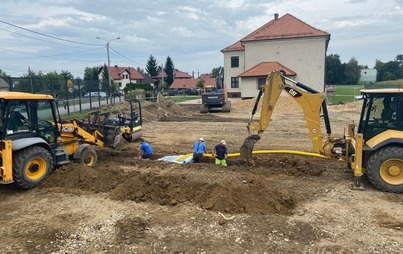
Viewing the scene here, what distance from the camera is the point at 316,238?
17.8 feet

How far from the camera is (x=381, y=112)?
306 inches

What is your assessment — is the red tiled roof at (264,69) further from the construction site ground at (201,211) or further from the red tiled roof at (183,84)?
the red tiled roof at (183,84)

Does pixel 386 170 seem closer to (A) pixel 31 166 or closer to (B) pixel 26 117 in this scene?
(A) pixel 31 166

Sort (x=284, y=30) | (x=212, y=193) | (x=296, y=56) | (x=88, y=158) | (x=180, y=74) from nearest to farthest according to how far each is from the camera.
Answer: (x=212, y=193) → (x=88, y=158) → (x=296, y=56) → (x=284, y=30) → (x=180, y=74)

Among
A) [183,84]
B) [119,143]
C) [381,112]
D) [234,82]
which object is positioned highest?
[183,84]

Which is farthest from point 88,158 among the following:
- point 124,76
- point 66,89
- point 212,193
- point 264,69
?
point 124,76

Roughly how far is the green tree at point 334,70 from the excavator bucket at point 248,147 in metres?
94.6

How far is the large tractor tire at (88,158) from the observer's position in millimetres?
9309

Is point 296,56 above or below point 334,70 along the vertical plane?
below

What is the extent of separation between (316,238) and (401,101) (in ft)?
13.4

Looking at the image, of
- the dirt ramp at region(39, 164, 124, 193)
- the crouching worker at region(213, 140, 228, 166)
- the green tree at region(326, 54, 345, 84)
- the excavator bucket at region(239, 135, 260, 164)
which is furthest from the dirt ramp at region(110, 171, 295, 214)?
the green tree at region(326, 54, 345, 84)

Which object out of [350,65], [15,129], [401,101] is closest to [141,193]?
[15,129]

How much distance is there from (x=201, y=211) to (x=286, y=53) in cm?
3480

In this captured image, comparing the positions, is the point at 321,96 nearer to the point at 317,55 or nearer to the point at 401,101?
the point at 401,101
